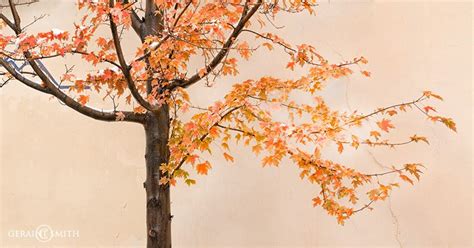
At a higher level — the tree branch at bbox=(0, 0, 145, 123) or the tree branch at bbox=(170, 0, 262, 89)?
the tree branch at bbox=(170, 0, 262, 89)

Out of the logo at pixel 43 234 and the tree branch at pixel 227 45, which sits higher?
the tree branch at pixel 227 45

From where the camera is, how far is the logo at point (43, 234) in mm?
2955

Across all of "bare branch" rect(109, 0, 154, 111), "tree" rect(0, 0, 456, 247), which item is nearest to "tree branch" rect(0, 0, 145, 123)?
"tree" rect(0, 0, 456, 247)

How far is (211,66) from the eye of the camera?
188 cm

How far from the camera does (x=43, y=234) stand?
296 cm

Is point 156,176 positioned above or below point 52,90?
below

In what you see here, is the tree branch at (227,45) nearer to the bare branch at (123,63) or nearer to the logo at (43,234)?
the bare branch at (123,63)

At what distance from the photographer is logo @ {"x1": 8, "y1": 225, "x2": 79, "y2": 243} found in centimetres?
296

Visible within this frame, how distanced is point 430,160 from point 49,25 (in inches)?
94.6

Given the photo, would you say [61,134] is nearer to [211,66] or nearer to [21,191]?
[21,191]

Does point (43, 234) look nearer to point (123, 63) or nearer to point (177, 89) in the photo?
point (177, 89)

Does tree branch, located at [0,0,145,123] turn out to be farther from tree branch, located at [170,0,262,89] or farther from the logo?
the logo

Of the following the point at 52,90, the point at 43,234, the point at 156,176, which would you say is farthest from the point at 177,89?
the point at 43,234

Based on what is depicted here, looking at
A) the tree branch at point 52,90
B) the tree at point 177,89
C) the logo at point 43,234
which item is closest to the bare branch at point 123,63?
the tree at point 177,89
